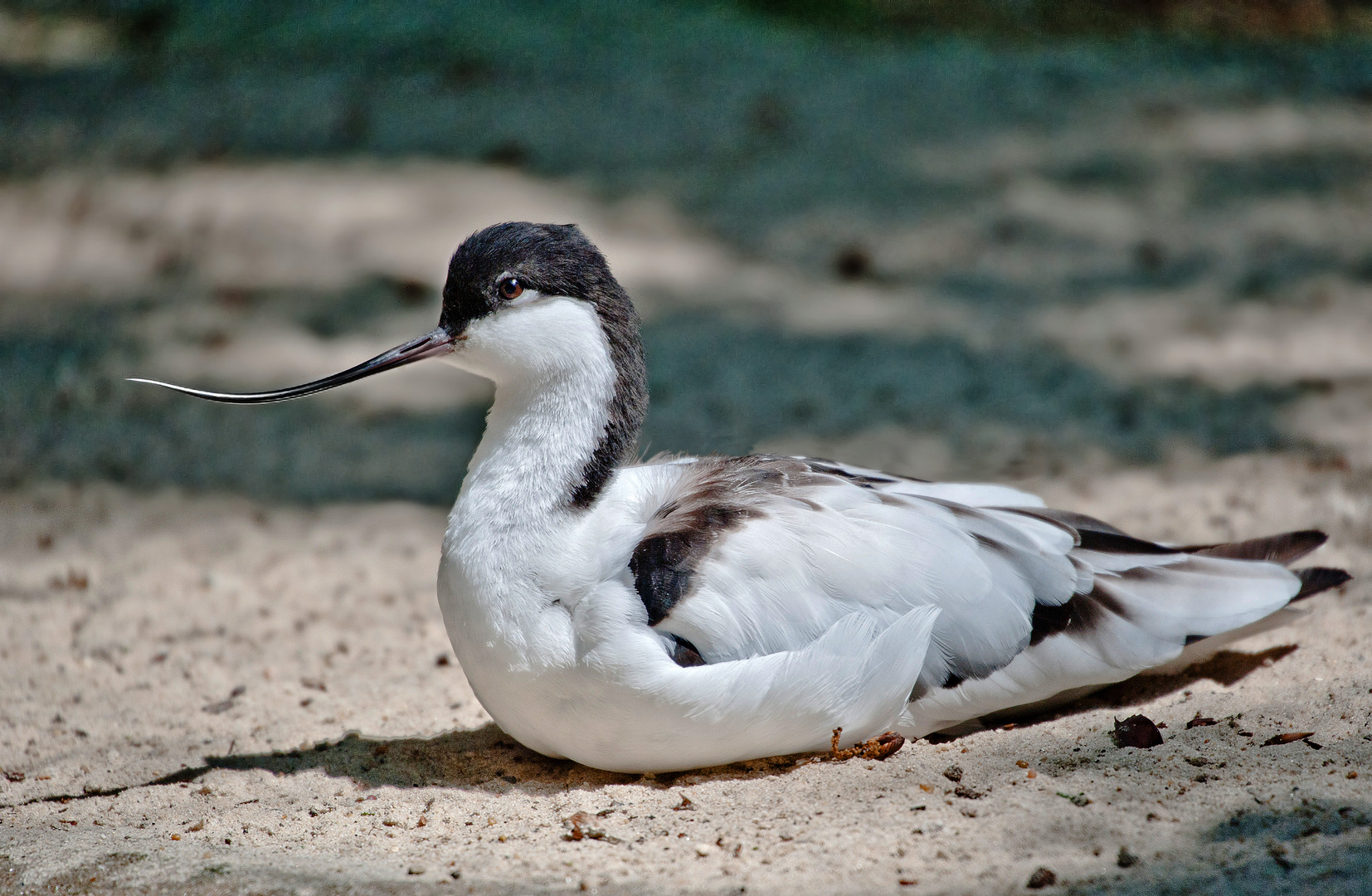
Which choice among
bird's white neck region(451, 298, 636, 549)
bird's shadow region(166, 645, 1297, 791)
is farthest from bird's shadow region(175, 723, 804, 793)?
bird's white neck region(451, 298, 636, 549)

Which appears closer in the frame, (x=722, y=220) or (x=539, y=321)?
(x=539, y=321)

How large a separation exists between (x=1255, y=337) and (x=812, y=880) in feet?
15.1

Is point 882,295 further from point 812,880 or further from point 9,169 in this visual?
point 9,169

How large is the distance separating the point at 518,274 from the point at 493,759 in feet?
4.31

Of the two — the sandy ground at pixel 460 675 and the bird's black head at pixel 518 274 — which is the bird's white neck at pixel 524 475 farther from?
the sandy ground at pixel 460 675

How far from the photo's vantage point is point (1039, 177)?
7000mm

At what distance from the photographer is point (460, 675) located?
4.01 m

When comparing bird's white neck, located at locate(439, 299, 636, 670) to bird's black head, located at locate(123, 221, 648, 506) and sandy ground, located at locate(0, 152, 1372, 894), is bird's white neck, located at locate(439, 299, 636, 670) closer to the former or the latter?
bird's black head, located at locate(123, 221, 648, 506)

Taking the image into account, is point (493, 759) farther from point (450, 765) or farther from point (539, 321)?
point (539, 321)

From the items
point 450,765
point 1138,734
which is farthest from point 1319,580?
point 450,765

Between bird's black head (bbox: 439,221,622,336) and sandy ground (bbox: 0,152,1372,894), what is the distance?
48.5 inches

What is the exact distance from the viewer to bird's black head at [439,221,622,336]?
3152 millimetres

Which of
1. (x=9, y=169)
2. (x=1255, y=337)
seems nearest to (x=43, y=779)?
(x=9, y=169)

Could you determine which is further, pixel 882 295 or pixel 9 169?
pixel 9 169
